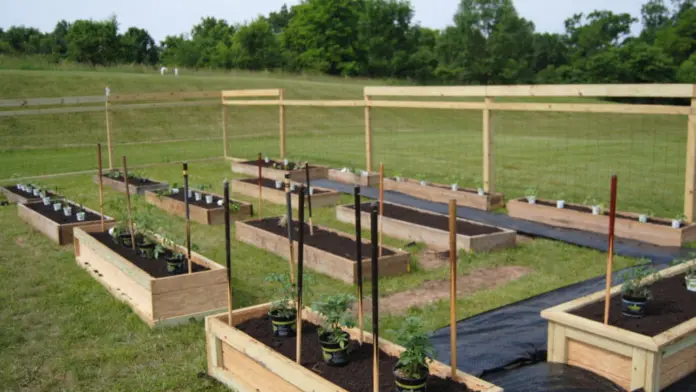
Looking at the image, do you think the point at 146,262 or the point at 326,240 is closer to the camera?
the point at 146,262

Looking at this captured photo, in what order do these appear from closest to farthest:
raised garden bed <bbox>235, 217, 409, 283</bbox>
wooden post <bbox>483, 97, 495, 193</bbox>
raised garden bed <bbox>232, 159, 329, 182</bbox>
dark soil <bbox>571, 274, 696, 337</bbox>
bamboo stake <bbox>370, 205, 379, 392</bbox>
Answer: bamboo stake <bbox>370, 205, 379, 392</bbox> → dark soil <bbox>571, 274, 696, 337</bbox> → raised garden bed <bbox>235, 217, 409, 283</bbox> → wooden post <bbox>483, 97, 495, 193</bbox> → raised garden bed <bbox>232, 159, 329, 182</bbox>

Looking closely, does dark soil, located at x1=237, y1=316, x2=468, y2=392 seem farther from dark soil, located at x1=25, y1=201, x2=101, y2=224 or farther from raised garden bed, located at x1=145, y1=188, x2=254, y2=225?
dark soil, located at x1=25, y1=201, x2=101, y2=224

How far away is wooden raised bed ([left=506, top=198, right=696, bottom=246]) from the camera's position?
7.75 m

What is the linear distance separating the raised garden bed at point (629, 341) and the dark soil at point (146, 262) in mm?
3225

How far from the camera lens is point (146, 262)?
6.32 meters

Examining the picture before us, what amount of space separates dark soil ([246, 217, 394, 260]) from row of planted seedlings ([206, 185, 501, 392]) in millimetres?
2234

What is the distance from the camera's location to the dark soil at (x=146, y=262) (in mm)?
5979

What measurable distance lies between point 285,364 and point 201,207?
6.41 meters

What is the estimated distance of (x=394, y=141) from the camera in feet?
76.0

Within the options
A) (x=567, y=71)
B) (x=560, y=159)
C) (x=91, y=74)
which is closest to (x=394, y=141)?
(x=560, y=159)

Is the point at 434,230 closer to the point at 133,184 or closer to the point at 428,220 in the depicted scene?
the point at 428,220

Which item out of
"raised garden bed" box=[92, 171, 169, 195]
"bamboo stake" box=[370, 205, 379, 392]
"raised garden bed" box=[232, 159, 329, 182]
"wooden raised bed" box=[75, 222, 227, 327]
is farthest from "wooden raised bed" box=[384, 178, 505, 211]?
"bamboo stake" box=[370, 205, 379, 392]

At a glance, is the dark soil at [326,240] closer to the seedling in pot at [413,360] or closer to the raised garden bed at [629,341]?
the raised garden bed at [629,341]

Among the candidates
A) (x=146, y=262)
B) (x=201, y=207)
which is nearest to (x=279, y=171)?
(x=201, y=207)
